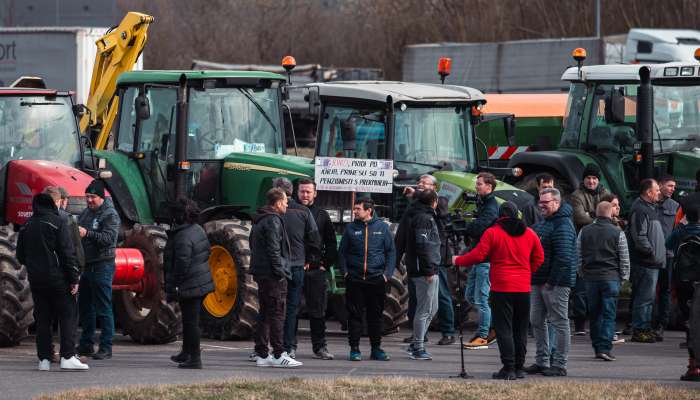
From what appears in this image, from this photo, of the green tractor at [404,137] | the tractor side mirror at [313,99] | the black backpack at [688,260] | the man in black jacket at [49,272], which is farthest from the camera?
the tractor side mirror at [313,99]

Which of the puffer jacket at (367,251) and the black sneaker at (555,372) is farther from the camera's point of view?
the puffer jacket at (367,251)

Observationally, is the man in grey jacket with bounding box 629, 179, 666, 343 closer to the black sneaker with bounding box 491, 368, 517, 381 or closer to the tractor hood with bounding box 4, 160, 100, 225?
the black sneaker with bounding box 491, 368, 517, 381

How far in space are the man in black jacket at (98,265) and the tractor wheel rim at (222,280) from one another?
175cm

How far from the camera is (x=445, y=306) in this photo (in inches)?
575

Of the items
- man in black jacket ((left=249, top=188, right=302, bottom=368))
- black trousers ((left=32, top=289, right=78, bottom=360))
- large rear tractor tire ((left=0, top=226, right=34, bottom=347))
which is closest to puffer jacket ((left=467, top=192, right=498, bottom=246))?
man in black jacket ((left=249, top=188, right=302, bottom=368))

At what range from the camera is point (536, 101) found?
23.0m

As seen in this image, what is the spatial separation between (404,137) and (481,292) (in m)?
2.53

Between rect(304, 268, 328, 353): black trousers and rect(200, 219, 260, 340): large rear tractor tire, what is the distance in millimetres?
1183

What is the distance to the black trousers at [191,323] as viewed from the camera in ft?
41.2

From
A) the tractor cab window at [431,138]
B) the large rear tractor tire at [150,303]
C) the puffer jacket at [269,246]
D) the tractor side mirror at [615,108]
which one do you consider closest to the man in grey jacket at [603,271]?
the tractor cab window at [431,138]

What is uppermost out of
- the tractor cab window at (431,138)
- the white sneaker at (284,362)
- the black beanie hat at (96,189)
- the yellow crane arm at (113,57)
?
the yellow crane arm at (113,57)

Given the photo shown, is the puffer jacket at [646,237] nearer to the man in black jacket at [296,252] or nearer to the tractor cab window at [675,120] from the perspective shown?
the tractor cab window at [675,120]

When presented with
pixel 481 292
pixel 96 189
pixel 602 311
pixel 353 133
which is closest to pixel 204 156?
pixel 353 133

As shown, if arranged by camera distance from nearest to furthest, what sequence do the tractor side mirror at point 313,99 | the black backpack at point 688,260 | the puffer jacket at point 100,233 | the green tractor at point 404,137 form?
the black backpack at point 688,260
the puffer jacket at point 100,233
the green tractor at point 404,137
the tractor side mirror at point 313,99
